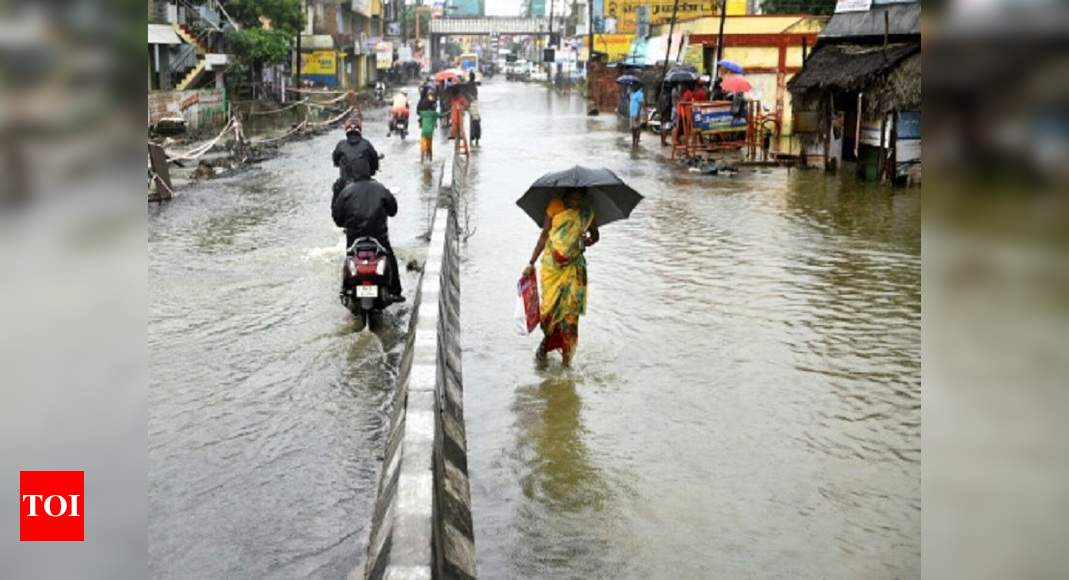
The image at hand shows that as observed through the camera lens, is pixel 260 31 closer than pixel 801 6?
No

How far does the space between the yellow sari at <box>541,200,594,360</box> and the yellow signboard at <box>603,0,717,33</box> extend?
1449 inches

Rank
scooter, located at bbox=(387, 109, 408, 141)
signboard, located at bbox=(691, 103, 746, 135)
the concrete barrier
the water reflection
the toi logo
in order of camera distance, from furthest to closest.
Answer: scooter, located at bbox=(387, 109, 408, 141), signboard, located at bbox=(691, 103, 746, 135), the water reflection, the concrete barrier, the toi logo

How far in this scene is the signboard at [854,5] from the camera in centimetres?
1886

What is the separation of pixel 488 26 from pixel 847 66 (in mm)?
92482

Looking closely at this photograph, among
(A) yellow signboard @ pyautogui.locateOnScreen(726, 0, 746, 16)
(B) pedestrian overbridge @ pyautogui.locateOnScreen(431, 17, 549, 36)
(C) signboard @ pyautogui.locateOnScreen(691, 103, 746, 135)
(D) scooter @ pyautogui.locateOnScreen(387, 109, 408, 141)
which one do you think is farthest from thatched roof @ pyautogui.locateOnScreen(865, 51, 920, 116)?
(B) pedestrian overbridge @ pyautogui.locateOnScreen(431, 17, 549, 36)

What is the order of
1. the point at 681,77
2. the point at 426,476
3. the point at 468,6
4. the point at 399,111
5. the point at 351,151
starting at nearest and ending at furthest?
the point at 426,476 → the point at 351,151 → the point at 681,77 → the point at 399,111 → the point at 468,6

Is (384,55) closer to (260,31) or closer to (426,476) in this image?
(260,31)

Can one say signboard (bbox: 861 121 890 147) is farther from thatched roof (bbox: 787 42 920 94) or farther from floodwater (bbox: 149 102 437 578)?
floodwater (bbox: 149 102 437 578)

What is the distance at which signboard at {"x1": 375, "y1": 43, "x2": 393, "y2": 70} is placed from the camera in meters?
71.4

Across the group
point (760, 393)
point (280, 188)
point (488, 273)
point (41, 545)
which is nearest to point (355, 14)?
point (280, 188)

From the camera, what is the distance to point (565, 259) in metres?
7.37

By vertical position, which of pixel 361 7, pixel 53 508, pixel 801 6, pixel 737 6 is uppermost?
pixel 361 7

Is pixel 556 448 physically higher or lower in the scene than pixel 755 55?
lower

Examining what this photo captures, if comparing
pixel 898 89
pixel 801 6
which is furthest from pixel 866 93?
pixel 801 6
